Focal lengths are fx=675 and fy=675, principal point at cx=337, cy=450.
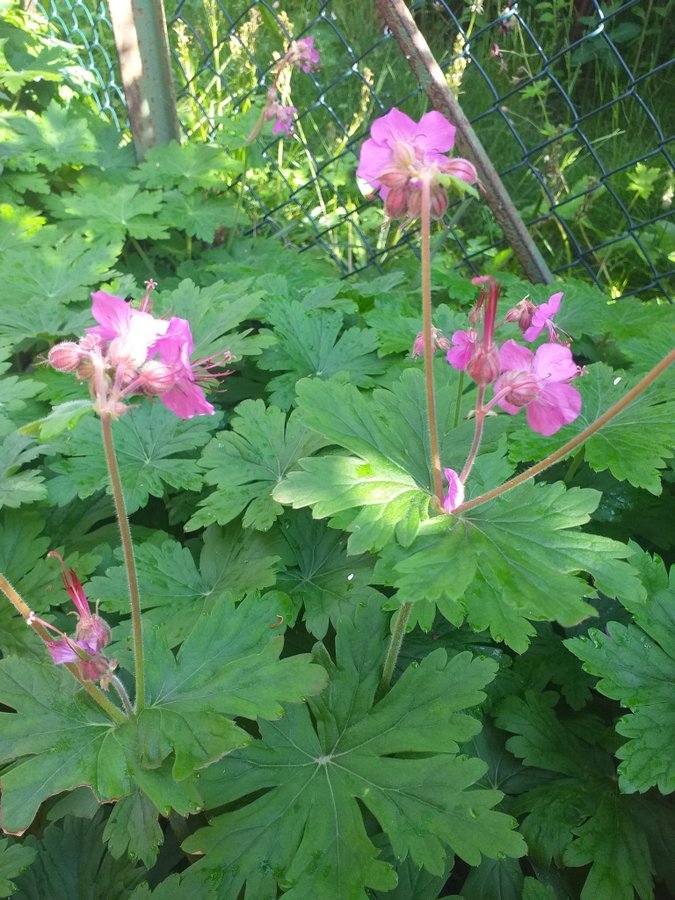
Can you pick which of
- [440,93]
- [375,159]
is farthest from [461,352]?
[440,93]

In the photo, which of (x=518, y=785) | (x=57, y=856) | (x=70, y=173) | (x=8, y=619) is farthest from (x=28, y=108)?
(x=518, y=785)

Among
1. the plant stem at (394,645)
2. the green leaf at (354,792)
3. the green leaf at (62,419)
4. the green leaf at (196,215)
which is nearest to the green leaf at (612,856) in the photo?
the green leaf at (354,792)

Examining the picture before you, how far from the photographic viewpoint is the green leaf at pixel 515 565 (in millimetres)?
959

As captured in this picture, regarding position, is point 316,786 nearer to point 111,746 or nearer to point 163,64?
point 111,746

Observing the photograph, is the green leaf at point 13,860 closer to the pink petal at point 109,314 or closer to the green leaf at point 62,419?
the green leaf at point 62,419

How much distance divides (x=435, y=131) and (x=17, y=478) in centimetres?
116

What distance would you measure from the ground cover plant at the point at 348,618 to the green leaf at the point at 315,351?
3 centimetres

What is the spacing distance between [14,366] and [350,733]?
1.99 meters

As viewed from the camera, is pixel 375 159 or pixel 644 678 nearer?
pixel 375 159

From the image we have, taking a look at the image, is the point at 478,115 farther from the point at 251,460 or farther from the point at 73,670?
the point at 73,670

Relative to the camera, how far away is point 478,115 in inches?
157

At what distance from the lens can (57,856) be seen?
132 centimetres

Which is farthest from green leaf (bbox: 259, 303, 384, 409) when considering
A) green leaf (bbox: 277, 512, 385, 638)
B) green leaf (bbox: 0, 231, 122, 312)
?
green leaf (bbox: 0, 231, 122, 312)

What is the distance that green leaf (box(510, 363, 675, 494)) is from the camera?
1487 millimetres
